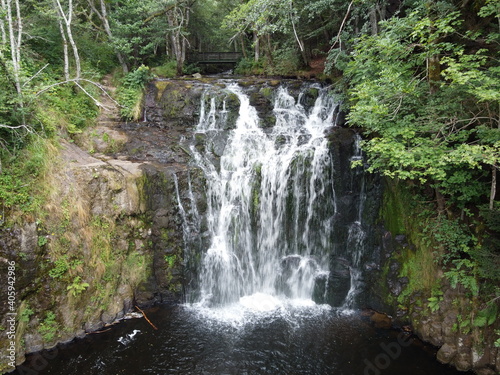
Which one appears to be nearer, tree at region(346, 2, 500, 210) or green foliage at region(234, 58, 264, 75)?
tree at region(346, 2, 500, 210)

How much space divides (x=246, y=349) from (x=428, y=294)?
437 cm

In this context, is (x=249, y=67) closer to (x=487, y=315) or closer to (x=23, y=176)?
(x=23, y=176)

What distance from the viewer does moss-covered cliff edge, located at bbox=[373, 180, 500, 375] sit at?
5906 mm

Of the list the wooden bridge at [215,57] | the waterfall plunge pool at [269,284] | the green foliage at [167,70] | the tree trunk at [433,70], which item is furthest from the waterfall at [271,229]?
the wooden bridge at [215,57]

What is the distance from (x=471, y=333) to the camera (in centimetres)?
604

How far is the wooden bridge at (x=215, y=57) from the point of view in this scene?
19.7 metres

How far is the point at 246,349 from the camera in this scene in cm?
671

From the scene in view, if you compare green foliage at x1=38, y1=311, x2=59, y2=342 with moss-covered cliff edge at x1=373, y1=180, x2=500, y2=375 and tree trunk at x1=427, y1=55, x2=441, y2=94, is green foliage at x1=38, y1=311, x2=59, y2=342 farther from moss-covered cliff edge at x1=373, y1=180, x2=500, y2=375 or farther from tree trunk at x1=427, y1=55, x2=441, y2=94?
tree trunk at x1=427, y1=55, x2=441, y2=94

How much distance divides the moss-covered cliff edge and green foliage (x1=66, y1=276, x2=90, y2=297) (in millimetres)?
7217

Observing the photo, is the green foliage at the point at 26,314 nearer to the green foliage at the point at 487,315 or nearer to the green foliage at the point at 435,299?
the green foliage at the point at 435,299

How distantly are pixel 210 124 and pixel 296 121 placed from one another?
125 inches

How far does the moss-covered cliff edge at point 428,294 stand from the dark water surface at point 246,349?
0.45 m

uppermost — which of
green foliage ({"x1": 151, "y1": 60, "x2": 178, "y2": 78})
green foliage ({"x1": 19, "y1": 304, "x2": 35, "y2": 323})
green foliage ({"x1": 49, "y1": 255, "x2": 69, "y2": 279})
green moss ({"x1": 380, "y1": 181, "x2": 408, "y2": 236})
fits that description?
green foliage ({"x1": 151, "y1": 60, "x2": 178, "y2": 78})

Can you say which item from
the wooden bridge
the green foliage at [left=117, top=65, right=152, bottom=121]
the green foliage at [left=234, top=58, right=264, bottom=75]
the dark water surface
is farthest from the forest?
the wooden bridge
